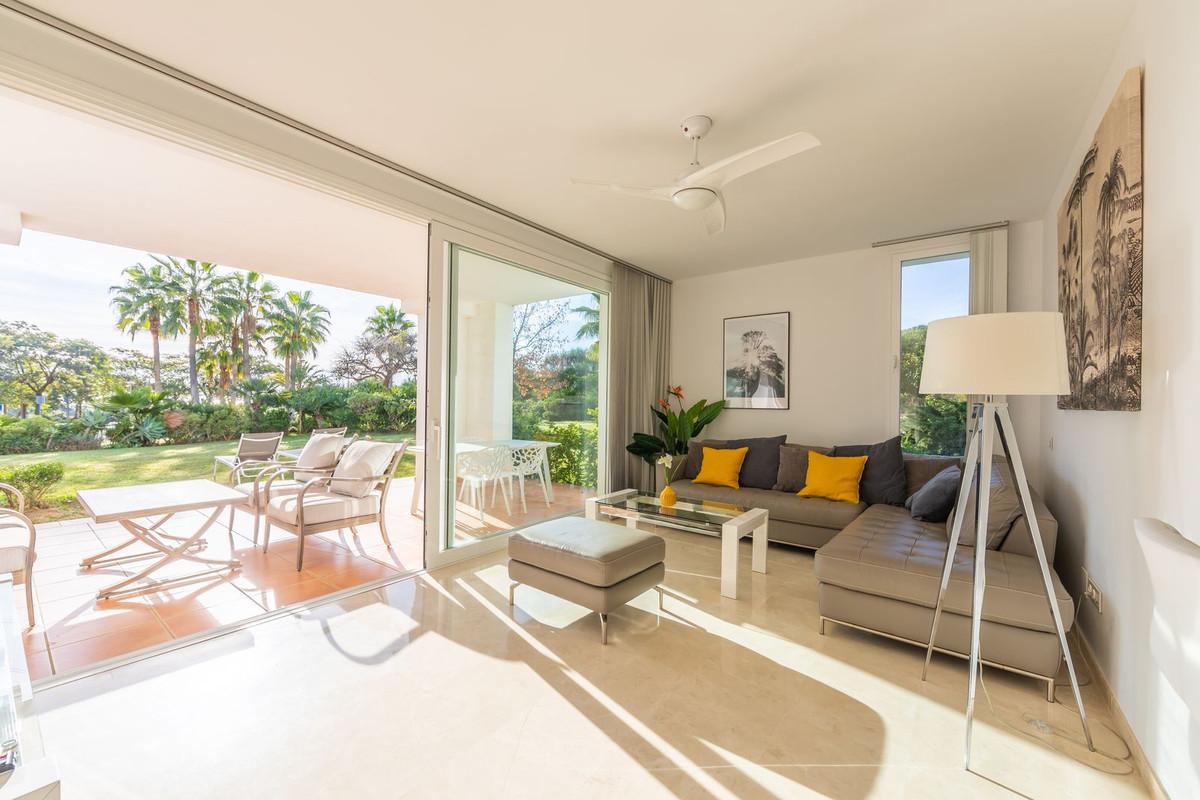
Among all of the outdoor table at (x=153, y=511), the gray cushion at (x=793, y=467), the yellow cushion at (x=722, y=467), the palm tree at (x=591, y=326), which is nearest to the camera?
the outdoor table at (x=153, y=511)

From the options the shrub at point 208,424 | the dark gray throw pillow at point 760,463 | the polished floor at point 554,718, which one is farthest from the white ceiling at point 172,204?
the shrub at point 208,424

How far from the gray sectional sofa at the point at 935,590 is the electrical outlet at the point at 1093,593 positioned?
0.15 m

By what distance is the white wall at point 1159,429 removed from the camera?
134 cm

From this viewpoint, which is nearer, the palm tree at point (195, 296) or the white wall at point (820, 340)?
the white wall at point (820, 340)

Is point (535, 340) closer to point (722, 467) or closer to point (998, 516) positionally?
point (722, 467)

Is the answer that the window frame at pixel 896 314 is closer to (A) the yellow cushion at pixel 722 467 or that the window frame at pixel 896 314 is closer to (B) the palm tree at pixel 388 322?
(A) the yellow cushion at pixel 722 467

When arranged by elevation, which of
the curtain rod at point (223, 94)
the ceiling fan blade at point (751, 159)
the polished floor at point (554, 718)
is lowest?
the polished floor at point (554, 718)

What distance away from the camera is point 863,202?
3.53 metres

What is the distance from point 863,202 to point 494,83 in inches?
106

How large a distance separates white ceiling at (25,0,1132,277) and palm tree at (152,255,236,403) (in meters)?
7.33

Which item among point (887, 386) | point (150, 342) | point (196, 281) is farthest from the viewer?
point (196, 281)

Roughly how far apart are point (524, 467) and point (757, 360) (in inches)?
106

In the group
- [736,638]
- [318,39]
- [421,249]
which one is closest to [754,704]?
[736,638]

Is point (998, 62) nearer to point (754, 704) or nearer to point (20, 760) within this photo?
point (754, 704)
